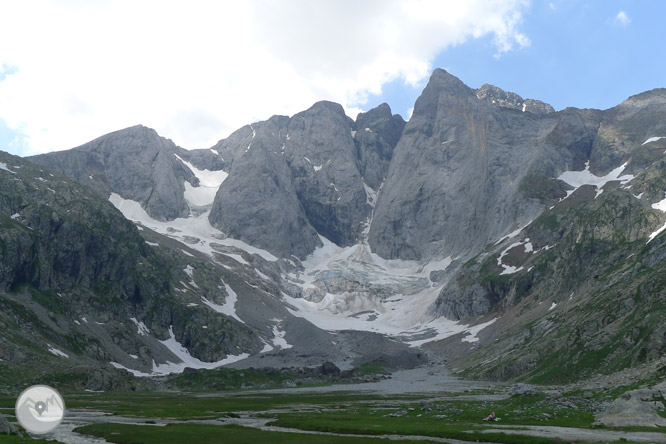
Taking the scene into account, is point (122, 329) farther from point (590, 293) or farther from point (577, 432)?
point (577, 432)

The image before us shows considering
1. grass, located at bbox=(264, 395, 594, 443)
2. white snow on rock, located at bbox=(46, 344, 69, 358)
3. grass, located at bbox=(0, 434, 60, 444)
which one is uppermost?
white snow on rock, located at bbox=(46, 344, 69, 358)

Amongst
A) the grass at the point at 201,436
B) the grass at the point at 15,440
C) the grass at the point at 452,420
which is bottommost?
the grass at the point at 452,420

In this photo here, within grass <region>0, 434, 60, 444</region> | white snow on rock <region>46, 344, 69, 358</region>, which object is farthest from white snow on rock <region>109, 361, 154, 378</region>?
grass <region>0, 434, 60, 444</region>

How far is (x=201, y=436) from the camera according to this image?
4941 centimetres

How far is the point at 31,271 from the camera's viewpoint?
584 ft

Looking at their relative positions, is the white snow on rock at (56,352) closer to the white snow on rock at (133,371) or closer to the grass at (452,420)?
the white snow on rock at (133,371)

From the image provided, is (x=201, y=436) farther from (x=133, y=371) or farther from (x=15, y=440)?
(x=133, y=371)

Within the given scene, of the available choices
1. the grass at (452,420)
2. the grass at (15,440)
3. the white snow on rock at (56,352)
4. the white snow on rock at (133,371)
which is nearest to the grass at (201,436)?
the grass at (452,420)

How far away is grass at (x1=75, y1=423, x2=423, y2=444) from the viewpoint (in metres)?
45.7

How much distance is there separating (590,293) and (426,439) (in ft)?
Answer: 446

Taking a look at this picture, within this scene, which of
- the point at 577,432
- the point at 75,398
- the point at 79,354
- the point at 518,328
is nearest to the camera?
the point at 577,432

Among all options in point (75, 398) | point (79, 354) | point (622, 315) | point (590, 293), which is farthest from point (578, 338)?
point (79, 354)

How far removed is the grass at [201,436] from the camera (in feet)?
150

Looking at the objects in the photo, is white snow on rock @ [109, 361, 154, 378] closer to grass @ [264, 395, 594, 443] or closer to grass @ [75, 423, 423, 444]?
grass @ [264, 395, 594, 443]
